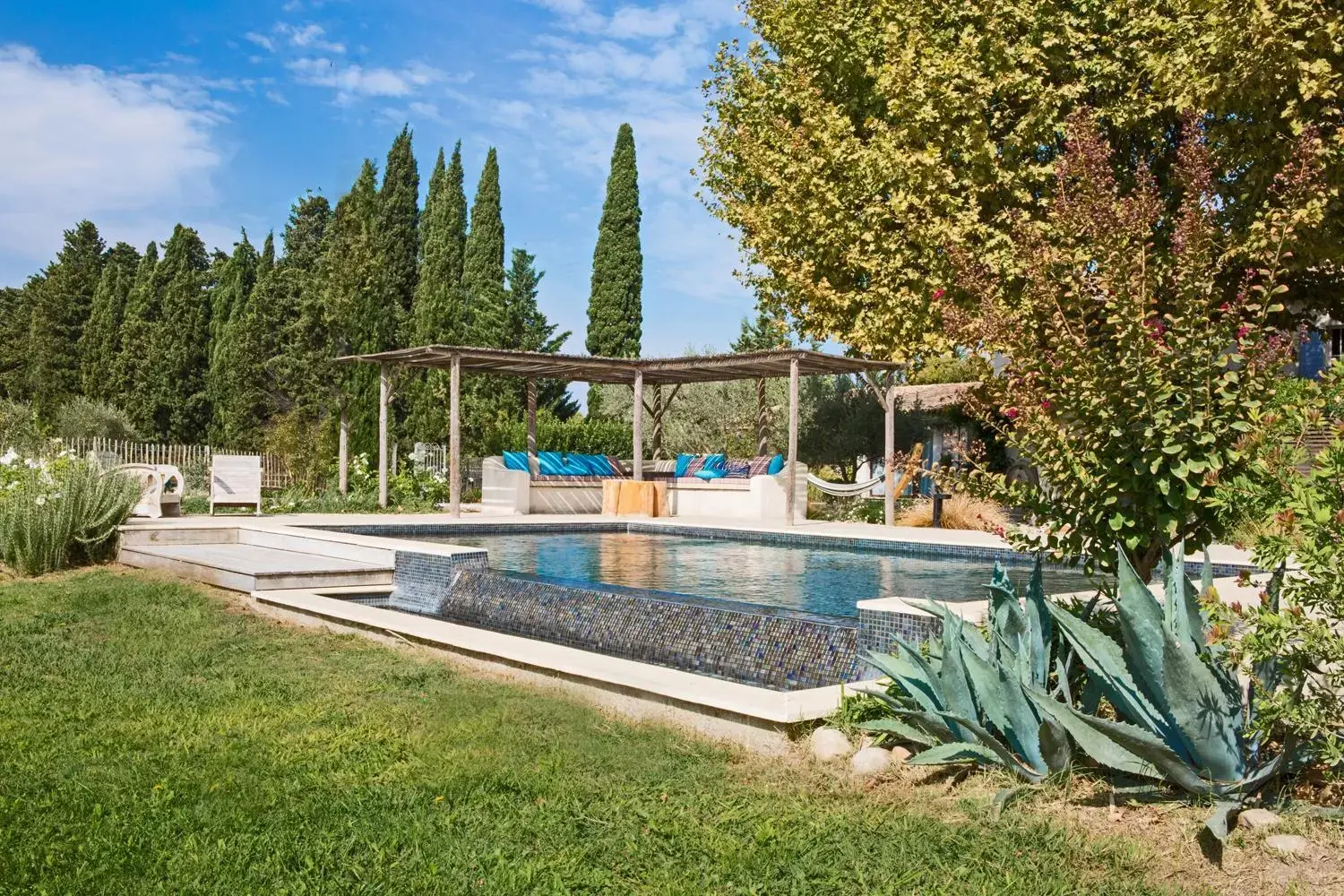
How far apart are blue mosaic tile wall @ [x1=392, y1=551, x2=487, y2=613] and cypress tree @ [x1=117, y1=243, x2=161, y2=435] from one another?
26.1 m

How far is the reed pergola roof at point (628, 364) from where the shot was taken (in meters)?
16.1

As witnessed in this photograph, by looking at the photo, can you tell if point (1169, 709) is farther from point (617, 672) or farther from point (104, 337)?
point (104, 337)

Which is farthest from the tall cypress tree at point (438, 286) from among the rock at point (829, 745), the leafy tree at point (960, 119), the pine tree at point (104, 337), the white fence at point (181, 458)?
the rock at point (829, 745)

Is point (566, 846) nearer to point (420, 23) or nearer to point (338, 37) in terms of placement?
point (420, 23)

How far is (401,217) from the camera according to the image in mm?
30125

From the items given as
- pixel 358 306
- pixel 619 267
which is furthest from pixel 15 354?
pixel 619 267

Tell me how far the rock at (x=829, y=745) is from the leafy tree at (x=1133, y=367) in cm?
122

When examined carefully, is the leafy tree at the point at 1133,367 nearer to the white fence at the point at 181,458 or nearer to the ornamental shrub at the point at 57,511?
the ornamental shrub at the point at 57,511

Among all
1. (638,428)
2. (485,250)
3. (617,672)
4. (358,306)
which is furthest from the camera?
(485,250)

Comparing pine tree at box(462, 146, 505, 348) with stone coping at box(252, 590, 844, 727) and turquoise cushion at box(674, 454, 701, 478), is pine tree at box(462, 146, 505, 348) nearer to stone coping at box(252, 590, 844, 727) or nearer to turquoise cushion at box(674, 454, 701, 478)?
turquoise cushion at box(674, 454, 701, 478)

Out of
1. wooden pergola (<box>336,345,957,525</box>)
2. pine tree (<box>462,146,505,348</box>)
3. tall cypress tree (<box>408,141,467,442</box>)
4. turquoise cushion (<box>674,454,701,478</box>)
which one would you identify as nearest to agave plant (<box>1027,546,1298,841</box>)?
wooden pergola (<box>336,345,957,525</box>)

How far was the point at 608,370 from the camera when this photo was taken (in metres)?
18.7

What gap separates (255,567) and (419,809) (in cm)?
591

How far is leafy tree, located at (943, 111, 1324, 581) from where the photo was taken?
406 centimetres
